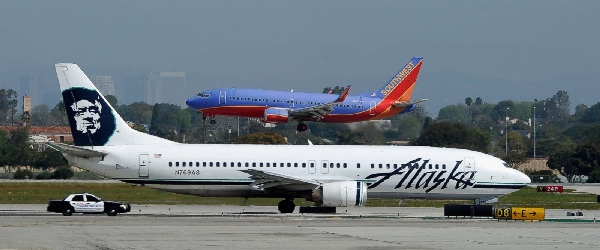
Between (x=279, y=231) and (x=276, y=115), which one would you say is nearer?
(x=279, y=231)

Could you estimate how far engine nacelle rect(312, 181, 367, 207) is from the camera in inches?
1980

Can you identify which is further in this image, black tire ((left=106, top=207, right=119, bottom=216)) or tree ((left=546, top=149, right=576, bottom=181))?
tree ((left=546, top=149, right=576, bottom=181))

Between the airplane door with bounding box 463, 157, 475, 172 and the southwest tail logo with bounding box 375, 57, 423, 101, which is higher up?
the southwest tail logo with bounding box 375, 57, 423, 101

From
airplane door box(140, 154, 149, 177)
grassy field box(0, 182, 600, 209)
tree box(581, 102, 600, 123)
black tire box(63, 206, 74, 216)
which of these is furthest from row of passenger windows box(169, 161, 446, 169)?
tree box(581, 102, 600, 123)

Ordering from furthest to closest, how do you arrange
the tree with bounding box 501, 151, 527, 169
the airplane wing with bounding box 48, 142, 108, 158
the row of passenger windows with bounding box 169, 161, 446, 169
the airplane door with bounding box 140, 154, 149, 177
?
the tree with bounding box 501, 151, 527, 169 → the row of passenger windows with bounding box 169, 161, 446, 169 → the airplane door with bounding box 140, 154, 149, 177 → the airplane wing with bounding box 48, 142, 108, 158

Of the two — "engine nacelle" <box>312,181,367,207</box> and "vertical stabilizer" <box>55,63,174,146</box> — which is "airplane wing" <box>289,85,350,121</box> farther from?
"vertical stabilizer" <box>55,63,174,146</box>

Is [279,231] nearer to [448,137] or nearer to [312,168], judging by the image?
[312,168]

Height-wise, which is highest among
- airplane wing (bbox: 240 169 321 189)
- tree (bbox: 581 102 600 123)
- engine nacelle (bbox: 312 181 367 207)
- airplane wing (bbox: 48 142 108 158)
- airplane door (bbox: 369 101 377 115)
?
tree (bbox: 581 102 600 123)

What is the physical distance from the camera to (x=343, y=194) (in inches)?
1980

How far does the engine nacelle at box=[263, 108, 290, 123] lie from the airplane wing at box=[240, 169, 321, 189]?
3159cm

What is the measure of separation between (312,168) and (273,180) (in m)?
2.37

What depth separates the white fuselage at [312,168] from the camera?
5056 centimetres

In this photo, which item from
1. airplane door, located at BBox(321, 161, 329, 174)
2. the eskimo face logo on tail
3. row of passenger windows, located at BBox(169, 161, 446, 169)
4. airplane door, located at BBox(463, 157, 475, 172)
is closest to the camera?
row of passenger windows, located at BBox(169, 161, 446, 169)

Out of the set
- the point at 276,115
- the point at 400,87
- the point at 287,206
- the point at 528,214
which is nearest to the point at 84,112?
the point at 287,206
